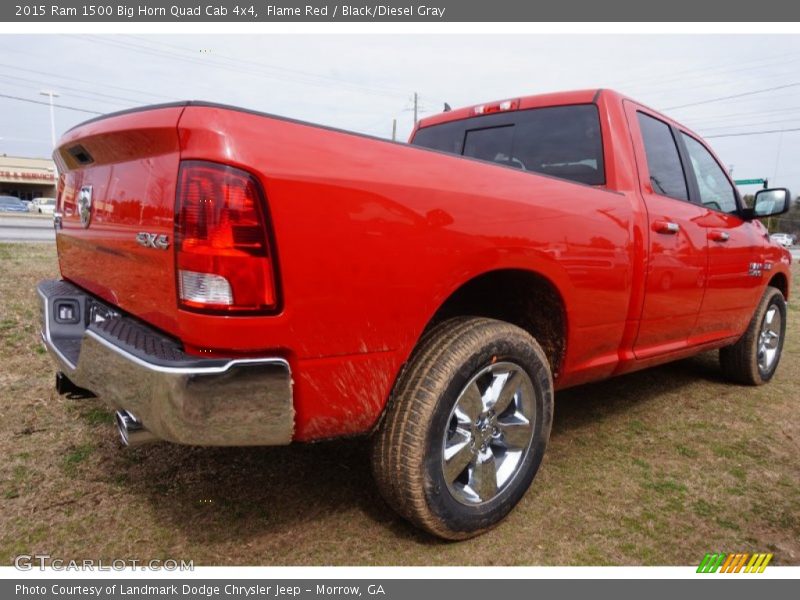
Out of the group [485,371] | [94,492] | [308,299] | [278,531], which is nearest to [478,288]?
[485,371]

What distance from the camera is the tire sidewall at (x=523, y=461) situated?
194cm

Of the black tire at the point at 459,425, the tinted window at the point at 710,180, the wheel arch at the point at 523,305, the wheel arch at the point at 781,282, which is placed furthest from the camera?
the wheel arch at the point at 781,282

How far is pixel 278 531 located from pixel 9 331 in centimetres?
333

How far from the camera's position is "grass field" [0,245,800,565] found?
2068 millimetres

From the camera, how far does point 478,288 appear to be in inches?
95.6

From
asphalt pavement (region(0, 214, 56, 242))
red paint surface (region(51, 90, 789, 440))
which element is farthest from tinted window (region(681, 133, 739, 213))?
asphalt pavement (region(0, 214, 56, 242))

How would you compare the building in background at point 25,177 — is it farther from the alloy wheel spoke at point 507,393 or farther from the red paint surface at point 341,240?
the alloy wheel spoke at point 507,393

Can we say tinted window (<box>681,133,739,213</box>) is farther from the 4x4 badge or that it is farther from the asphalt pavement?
the asphalt pavement

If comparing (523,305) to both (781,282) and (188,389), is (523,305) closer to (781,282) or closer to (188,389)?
(188,389)

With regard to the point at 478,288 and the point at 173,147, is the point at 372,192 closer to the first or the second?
the point at 173,147

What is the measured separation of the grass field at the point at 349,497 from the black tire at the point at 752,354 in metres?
0.75

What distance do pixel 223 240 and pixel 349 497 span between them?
142cm

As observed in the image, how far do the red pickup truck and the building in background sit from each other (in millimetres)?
65278

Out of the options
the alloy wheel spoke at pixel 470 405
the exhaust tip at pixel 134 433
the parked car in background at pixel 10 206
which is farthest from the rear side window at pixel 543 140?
the parked car in background at pixel 10 206
